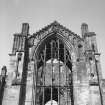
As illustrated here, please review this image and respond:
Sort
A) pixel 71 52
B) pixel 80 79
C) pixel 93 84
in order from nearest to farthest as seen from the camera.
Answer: pixel 93 84 < pixel 80 79 < pixel 71 52

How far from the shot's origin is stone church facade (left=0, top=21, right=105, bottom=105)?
11.9m

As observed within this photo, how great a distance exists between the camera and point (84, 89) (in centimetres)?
1220

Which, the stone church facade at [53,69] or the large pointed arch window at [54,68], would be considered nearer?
the stone church facade at [53,69]

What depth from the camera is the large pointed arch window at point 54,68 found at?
1408 centimetres

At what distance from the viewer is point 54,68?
1515 cm

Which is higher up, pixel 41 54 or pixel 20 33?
pixel 20 33

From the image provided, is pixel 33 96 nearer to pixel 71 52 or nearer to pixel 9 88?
pixel 9 88

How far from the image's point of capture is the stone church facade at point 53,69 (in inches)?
469

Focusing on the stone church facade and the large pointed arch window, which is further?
the large pointed arch window

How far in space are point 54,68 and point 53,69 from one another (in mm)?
137

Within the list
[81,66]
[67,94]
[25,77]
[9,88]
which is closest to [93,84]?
[81,66]

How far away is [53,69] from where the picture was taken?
15070 millimetres

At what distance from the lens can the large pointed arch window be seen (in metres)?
14.1

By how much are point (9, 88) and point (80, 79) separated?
15.9 ft
